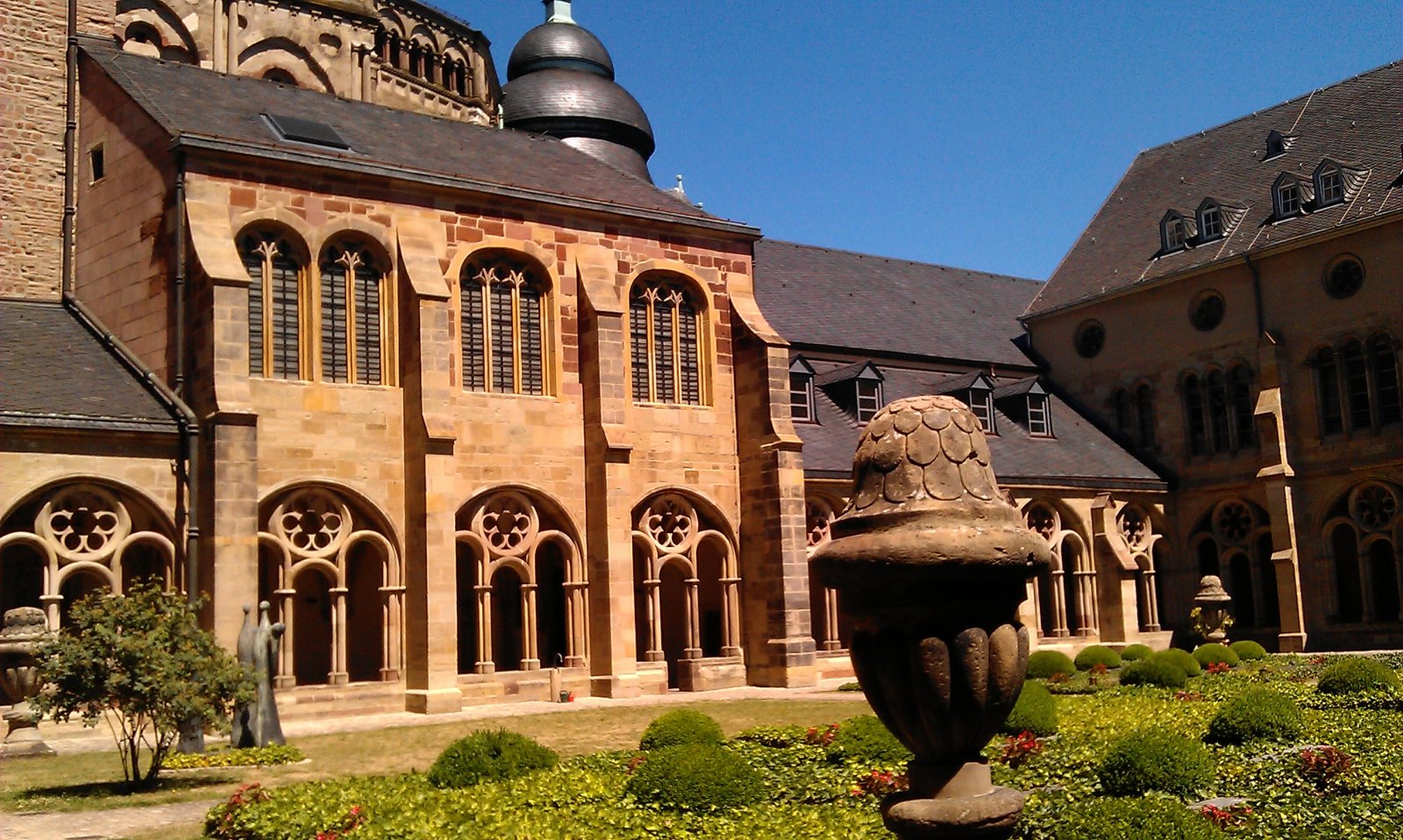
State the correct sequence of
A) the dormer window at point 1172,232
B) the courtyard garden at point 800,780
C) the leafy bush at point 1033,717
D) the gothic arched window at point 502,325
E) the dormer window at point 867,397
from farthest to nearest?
the dormer window at point 1172,232, the dormer window at point 867,397, the gothic arched window at point 502,325, the leafy bush at point 1033,717, the courtyard garden at point 800,780

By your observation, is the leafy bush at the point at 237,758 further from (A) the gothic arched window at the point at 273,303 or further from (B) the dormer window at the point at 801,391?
(B) the dormer window at the point at 801,391

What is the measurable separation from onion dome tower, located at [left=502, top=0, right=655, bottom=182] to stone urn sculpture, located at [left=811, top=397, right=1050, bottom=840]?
114 feet

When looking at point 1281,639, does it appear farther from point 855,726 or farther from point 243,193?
point 243,193

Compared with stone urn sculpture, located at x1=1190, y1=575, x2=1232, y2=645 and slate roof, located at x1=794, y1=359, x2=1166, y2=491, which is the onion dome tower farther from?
stone urn sculpture, located at x1=1190, y1=575, x2=1232, y2=645

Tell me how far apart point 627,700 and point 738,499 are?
5.54 meters

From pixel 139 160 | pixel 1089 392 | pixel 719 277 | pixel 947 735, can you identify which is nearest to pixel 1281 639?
pixel 1089 392

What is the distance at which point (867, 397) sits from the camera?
3491cm

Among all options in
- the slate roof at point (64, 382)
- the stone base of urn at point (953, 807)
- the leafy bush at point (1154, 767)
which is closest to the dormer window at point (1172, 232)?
the slate roof at point (64, 382)

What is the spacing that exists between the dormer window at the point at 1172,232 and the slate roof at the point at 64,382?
91.8 ft

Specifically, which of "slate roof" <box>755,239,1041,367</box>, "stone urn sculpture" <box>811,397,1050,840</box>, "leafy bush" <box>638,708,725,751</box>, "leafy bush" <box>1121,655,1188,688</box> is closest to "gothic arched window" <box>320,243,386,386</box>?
"leafy bush" <box>638,708,725,751</box>

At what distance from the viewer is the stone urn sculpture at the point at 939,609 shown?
6492 mm

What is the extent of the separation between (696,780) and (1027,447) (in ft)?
87.7

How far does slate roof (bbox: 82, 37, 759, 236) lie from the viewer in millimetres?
25344

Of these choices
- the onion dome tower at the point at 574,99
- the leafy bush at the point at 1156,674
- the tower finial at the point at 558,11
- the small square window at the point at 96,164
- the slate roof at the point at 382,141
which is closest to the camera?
the leafy bush at the point at 1156,674
